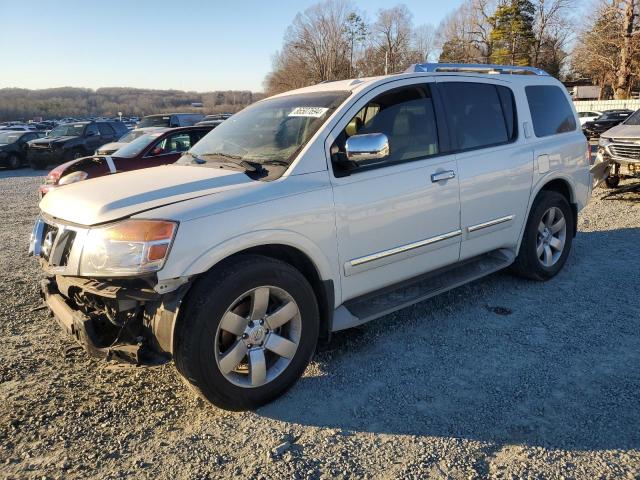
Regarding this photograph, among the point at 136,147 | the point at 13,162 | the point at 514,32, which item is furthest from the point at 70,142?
the point at 514,32

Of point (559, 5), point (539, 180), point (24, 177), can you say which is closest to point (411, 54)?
point (559, 5)

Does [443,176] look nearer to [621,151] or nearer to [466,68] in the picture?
[466,68]

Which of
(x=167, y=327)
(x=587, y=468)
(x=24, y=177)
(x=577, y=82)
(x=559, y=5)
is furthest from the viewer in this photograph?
(x=577, y=82)

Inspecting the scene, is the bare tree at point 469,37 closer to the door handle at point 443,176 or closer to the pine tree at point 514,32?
the pine tree at point 514,32

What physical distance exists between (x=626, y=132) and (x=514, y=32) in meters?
54.6

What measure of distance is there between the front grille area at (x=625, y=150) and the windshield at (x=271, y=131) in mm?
7558

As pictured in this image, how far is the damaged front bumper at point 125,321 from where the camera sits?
9.07 ft

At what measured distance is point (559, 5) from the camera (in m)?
59.3

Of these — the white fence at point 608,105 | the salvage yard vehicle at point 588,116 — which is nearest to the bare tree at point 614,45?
the white fence at point 608,105

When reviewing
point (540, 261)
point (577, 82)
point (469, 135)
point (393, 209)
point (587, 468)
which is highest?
point (577, 82)

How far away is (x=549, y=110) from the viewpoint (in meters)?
5.15

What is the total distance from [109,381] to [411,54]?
5472 centimetres

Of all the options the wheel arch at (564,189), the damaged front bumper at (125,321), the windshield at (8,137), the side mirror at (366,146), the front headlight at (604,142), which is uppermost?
the windshield at (8,137)

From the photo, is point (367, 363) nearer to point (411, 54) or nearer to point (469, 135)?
point (469, 135)
